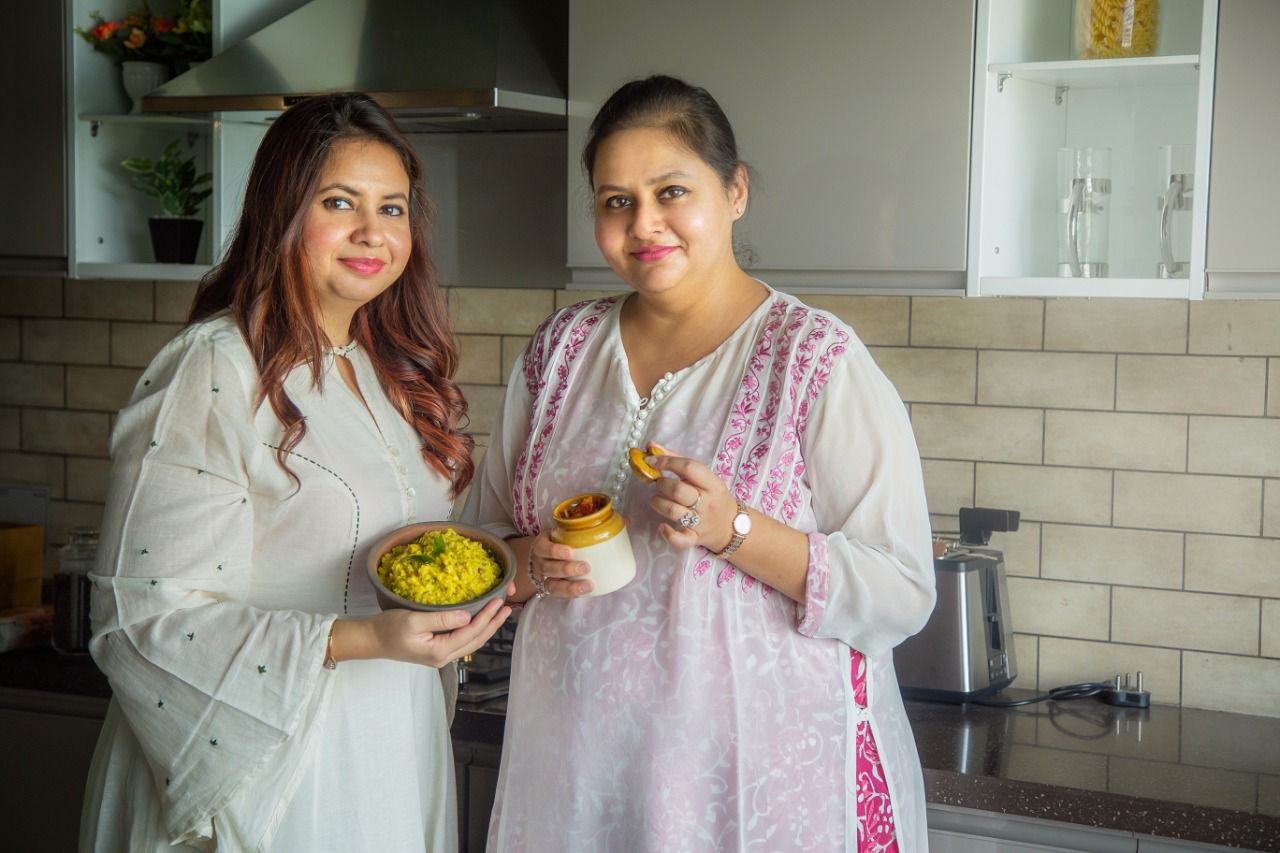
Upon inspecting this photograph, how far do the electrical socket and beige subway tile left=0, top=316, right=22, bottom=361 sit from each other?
8.49 feet

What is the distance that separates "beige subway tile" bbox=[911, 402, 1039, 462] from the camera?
8.30 feet

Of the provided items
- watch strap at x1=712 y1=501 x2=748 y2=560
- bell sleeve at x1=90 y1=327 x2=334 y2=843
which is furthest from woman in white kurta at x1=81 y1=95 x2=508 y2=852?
watch strap at x1=712 y1=501 x2=748 y2=560

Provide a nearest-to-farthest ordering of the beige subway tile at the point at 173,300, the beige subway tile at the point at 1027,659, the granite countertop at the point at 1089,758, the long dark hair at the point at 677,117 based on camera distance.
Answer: the long dark hair at the point at 677,117 < the granite countertop at the point at 1089,758 < the beige subway tile at the point at 1027,659 < the beige subway tile at the point at 173,300

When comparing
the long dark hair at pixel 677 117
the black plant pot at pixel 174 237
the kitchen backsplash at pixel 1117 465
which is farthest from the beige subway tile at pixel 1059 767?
the black plant pot at pixel 174 237

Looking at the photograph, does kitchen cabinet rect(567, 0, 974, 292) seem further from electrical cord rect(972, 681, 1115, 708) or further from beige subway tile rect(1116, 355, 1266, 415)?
electrical cord rect(972, 681, 1115, 708)

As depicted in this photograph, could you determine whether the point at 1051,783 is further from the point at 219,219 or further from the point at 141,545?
the point at 219,219

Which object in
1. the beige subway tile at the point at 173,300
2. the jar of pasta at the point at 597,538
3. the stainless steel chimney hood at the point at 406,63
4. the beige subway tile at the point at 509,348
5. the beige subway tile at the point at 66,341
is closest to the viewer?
the jar of pasta at the point at 597,538

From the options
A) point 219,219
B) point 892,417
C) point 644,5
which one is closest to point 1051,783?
point 892,417

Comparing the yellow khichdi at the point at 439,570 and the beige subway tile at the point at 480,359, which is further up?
the beige subway tile at the point at 480,359

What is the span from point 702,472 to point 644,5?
110 cm

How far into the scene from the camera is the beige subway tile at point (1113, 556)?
96.7 inches

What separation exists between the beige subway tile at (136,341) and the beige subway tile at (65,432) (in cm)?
15

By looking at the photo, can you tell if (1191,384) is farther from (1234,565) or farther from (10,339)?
(10,339)

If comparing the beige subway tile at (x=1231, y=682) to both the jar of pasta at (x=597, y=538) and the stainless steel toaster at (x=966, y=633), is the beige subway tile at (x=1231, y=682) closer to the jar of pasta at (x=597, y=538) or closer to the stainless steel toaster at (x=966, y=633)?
the stainless steel toaster at (x=966, y=633)
